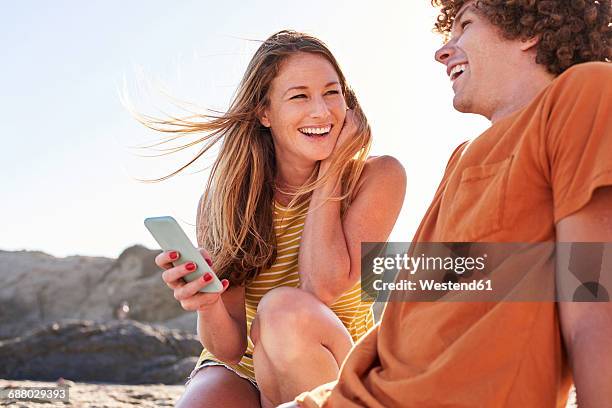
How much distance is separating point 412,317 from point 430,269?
0.60 ft

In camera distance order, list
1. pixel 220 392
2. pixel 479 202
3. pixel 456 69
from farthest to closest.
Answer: pixel 220 392
pixel 456 69
pixel 479 202

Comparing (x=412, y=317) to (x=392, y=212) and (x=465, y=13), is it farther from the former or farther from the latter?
(x=392, y=212)

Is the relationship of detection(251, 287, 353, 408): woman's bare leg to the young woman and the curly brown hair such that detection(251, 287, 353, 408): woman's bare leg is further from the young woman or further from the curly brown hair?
the curly brown hair

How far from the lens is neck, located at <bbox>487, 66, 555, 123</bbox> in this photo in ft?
8.29

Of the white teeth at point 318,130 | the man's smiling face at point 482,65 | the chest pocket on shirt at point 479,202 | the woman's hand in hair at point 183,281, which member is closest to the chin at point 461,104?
the man's smiling face at point 482,65

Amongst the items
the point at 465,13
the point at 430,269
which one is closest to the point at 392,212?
the point at 465,13

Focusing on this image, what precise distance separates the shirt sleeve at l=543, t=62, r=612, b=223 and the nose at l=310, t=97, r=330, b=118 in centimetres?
181

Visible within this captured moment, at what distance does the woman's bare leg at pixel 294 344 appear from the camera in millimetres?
3248

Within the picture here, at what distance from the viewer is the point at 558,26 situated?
263 centimetres

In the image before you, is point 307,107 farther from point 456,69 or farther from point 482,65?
point 482,65

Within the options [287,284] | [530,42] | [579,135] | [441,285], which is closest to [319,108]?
[287,284]

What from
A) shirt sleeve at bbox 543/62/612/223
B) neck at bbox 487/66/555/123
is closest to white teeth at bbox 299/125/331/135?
neck at bbox 487/66/555/123

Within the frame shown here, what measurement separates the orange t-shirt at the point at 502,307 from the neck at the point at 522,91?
20 centimetres

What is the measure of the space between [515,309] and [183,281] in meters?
1.61
